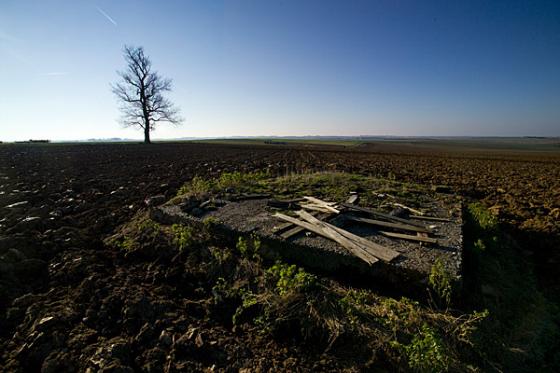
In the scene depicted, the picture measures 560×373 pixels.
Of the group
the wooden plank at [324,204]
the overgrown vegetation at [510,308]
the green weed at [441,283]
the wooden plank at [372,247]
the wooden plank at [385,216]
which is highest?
the wooden plank at [324,204]

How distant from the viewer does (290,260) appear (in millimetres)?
4262

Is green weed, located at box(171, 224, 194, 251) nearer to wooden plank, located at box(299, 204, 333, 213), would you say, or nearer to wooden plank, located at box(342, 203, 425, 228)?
wooden plank, located at box(299, 204, 333, 213)

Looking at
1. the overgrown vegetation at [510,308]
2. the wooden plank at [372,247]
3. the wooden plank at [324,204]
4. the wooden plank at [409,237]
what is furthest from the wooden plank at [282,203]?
the overgrown vegetation at [510,308]

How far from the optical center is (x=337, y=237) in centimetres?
430

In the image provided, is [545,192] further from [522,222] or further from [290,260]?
[290,260]

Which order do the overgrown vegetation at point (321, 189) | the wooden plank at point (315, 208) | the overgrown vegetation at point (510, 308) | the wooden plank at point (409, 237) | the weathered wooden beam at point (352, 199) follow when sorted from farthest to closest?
the overgrown vegetation at point (321, 189) < the weathered wooden beam at point (352, 199) < the wooden plank at point (315, 208) < the wooden plank at point (409, 237) < the overgrown vegetation at point (510, 308)

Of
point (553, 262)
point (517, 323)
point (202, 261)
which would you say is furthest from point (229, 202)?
point (553, 262)

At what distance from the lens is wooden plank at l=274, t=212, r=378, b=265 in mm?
A: 3734

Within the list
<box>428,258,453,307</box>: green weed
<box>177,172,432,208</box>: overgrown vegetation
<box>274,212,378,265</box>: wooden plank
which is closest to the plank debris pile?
<box>274,212,378,265</box>: wooden plank

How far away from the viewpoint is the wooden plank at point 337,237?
3734 millimetres

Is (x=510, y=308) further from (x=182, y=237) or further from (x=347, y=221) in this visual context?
(x=182, y=237)

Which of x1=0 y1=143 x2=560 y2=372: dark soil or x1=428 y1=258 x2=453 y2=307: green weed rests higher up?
x1=428 y1=258 x2=453 y2=307: green weed

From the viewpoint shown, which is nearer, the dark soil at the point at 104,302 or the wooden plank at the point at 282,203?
the dark soil at the point at 104,302

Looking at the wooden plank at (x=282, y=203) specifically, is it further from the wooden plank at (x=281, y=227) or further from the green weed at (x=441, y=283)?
the green weed at (x=441, y=283)
